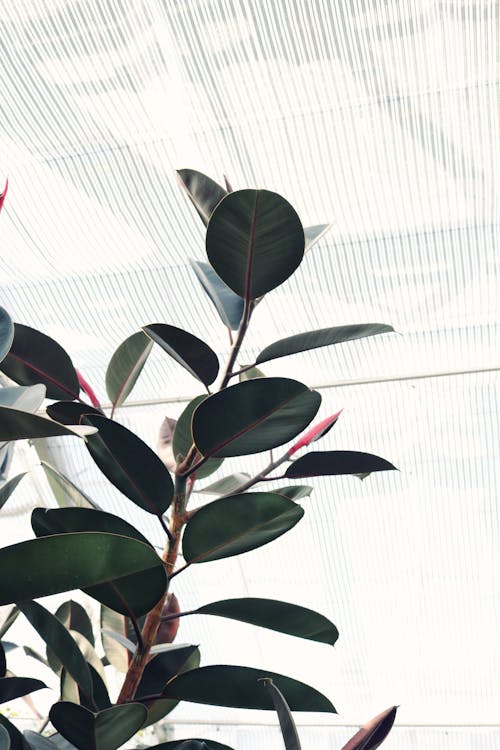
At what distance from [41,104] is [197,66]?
69 cm

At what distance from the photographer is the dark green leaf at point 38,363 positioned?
1004mm

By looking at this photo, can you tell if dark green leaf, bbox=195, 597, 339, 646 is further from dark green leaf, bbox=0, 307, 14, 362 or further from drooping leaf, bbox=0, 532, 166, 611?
dark green leaf, bbox=0, 307, 14, 362

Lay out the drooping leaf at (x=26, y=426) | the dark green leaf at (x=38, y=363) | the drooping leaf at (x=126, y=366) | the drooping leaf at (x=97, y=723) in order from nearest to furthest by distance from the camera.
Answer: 1. the drooping leaf at (x=26, y=426)
2. the drooping leaf at (x=97, y=723)
3. the dark green leaf at (x=38, y=363)
4. the drooping leaf at (x=126, y=366)

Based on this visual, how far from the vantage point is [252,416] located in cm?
89

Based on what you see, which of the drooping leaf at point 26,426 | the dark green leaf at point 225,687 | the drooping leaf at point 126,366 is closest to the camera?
the drooping leaf at point 26,426

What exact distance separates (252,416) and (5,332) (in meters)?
0.27

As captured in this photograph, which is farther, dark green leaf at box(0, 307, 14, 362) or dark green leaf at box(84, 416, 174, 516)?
dark green leaf at box(84, 416, 174, 516)

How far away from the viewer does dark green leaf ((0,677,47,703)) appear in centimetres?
89

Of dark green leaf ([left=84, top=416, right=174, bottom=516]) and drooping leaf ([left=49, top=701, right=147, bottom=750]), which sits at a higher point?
dark green leaf ([left=84, top=416, right=174, bottom=516])

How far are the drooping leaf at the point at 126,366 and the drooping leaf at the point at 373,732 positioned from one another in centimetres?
57

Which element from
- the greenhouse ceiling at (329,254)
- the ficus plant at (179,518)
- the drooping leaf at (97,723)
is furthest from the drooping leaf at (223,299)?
the greenhouse ceiling at (329,254)

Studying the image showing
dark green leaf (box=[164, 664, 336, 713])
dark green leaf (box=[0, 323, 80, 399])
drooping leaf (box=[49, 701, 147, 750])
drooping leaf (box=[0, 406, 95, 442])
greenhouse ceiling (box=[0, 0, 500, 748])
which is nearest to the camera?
drooping leaf (box=[0, 406, 95, 442])

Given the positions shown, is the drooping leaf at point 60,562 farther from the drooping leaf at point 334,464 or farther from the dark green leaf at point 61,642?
the drooping leaf at point 334,464

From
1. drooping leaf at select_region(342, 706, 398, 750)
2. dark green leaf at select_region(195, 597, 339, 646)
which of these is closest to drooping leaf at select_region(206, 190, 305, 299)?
dark green leaf at select_region(195, 597, 339, 646)
